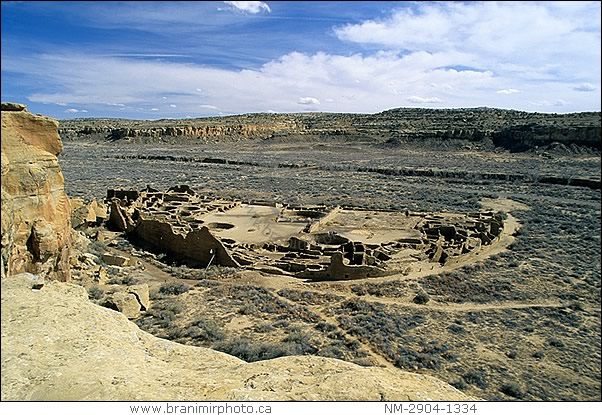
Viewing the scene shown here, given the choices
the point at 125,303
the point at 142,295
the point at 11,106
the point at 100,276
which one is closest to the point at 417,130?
the point at 100,276

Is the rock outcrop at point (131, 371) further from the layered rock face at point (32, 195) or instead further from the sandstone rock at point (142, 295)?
the sandstone rock at point (142, 295)

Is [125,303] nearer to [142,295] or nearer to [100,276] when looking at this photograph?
[142,295]

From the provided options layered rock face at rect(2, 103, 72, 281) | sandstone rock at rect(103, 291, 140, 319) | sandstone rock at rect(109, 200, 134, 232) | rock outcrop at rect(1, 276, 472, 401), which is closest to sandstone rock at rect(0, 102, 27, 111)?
layered rock face at rect(2, 103, 72, 281)

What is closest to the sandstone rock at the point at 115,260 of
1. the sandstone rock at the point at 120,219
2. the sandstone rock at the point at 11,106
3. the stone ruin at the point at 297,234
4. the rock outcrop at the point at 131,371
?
the stone ruin at the point at 297,234

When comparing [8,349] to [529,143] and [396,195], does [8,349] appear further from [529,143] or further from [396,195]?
[529,143]

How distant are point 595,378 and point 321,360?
8.48m

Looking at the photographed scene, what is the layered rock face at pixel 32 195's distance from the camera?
375 inches

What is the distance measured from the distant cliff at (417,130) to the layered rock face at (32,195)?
58.0 metres

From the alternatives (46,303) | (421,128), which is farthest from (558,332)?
(421,128)

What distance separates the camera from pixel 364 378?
261 inches

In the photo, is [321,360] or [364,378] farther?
[321,360]

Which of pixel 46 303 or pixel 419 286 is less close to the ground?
pixel 46 303

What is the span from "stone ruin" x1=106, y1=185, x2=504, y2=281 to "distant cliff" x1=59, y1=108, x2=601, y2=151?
1475 inches

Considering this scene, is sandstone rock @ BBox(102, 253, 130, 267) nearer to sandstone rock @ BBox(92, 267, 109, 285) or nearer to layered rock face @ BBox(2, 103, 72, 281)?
sandstone rock @ BBox(92, 267, 109, 285)
